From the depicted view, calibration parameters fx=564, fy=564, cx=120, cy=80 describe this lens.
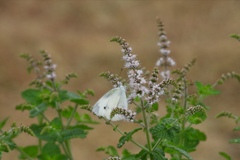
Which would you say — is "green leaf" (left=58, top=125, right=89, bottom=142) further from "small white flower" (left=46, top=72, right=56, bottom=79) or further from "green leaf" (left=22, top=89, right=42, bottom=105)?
"green leaf" (left=22, top=89, right=42, bottom=105)

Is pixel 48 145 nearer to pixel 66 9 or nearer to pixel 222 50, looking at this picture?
pixel 222 50

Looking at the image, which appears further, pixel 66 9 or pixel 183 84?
pixel 66 9

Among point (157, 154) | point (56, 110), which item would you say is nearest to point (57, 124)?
point (56, 110)

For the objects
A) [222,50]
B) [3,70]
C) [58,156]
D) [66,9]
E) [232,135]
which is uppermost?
[66,9]

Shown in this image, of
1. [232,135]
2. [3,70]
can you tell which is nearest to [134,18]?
[3,70]

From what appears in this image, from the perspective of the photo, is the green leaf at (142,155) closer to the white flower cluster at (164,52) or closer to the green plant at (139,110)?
the green plant at (139,110)

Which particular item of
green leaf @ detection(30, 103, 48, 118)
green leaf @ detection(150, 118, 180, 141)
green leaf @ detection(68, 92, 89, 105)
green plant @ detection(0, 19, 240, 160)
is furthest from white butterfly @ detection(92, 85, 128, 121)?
green leaf @ detection(30, 103, 48, 118)

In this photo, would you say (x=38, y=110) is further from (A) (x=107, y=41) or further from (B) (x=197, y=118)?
(A) (x=107, y=41)
